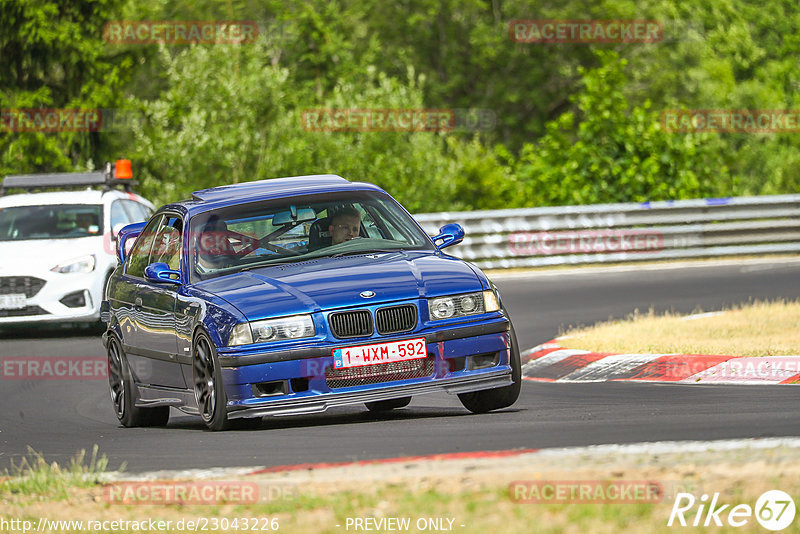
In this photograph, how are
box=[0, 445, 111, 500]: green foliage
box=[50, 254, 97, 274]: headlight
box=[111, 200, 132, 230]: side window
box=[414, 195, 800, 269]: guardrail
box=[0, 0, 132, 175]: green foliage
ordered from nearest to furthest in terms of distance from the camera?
box=[0, 445, 111, 500]: green foliage < box=[50, 254, 97, 274]: headlight < box=[111, 200, 132, 230]: side window < box=[414, 195, 800, 269]: guardrail < box=[0, 0, 132, 175]: green foliage

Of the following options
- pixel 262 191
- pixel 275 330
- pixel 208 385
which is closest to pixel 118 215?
pixel 262 191

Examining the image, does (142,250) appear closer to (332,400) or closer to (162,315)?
(162,315)

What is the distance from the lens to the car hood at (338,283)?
8.12 m

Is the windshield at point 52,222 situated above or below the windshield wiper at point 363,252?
below

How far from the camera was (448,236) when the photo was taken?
9.64m

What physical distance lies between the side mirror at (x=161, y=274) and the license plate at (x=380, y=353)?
5.08 ft

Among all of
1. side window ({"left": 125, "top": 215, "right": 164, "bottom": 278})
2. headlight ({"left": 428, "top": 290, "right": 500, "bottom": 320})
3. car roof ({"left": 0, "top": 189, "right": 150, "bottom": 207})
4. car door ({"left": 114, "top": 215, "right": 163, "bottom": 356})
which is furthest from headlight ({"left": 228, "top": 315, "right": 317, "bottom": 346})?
car roof ({"left": 0, "top": 189, "right": 150, "bottom": 207})

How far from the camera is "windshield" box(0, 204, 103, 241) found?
17453mm

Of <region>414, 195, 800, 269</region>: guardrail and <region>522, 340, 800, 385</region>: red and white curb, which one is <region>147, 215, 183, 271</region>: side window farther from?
<region>414, 195, 800, 269</region>: guardrail

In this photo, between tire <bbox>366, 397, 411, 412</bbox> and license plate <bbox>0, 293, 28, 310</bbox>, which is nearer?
tire <bbox>366, 397, 411, 412</bbox>

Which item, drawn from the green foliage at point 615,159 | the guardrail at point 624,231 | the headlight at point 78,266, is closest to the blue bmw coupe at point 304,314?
the headlight at point 78,266

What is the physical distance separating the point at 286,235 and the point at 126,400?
1676 millimetres

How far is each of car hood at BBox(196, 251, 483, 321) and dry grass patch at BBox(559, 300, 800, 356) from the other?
310 centimetres

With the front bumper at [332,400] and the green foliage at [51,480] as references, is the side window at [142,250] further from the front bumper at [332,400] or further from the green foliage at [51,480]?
the green foliage at [51,480]
